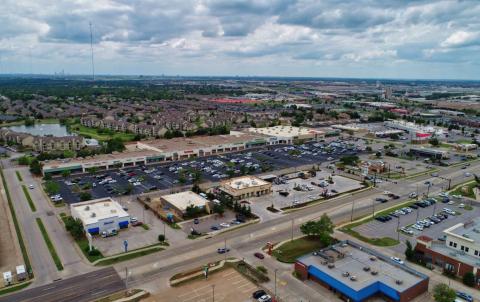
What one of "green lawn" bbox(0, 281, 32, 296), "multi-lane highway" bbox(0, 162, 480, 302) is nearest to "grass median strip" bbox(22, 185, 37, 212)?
"green lawn" bbox(0, 281, 32, 296)

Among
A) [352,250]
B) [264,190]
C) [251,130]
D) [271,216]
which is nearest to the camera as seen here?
[352,250]

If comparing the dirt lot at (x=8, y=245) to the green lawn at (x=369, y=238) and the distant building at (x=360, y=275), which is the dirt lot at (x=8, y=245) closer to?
the distant building at (x=360, y=275)

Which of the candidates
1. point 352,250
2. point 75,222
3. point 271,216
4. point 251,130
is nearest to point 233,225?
point 271,216

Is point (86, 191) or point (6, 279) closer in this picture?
point (6, 279)

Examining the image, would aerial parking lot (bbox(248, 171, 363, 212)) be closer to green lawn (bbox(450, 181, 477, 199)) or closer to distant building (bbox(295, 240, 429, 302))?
green lawn (bbox(450, 181, 477, 199))

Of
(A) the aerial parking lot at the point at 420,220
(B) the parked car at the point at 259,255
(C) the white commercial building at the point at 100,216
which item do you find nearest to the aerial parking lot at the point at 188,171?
(C) the white commercial building at the point at 100,216

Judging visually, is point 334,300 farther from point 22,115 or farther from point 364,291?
point 22,115
